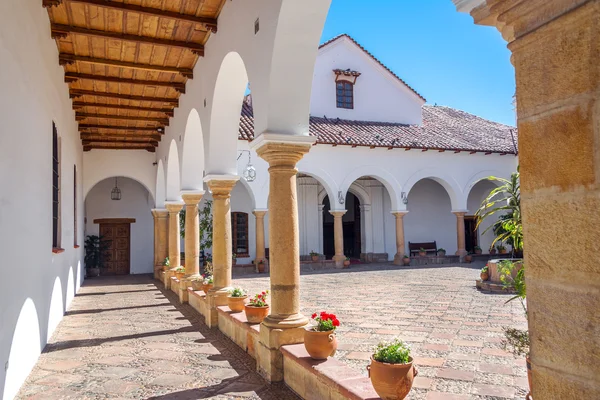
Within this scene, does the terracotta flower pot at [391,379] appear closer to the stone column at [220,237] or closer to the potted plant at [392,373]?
the potted plant at [392,373]

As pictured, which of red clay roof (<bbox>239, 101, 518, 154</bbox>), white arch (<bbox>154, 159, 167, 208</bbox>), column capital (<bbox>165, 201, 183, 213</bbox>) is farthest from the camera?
red clay roof (<bbox>239, 101, 518, 154</bbox>)

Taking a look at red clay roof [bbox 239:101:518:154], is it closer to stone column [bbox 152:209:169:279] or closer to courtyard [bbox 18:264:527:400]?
stone column [bbox 152:209:169:279]

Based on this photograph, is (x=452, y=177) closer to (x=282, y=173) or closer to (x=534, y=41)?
(x=282, y=173)

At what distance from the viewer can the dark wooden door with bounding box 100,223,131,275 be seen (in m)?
18.3

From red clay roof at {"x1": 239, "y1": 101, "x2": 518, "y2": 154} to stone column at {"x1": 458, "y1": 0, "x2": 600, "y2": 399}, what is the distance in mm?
13840

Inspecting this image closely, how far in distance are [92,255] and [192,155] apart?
394 inches

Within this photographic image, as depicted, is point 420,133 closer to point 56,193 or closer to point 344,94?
point 344,94

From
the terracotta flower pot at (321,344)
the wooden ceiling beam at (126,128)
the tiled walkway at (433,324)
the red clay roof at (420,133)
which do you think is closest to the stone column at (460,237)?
the red clay roof at (420,133)

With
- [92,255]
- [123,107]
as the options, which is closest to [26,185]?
[123,107]

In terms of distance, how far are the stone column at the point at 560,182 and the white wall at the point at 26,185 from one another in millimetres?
3832

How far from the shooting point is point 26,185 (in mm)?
4910

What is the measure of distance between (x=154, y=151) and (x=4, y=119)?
37.5 feet

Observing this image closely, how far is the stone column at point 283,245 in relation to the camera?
4.75 m

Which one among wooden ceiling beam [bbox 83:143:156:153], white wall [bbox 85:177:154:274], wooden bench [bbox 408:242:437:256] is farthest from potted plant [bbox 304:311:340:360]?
wooden bench [bbox 408:242:437:256]
